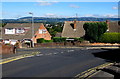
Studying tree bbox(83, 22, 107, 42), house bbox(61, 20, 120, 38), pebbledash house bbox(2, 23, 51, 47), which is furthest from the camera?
house bbox(61, 20, 120, 38)

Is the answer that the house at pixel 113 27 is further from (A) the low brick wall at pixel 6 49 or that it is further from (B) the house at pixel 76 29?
(A) the low brick wall at pixel 6 49

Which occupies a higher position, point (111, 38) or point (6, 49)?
point (111, 38)

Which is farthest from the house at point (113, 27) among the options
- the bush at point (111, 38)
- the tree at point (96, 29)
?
the tree at point (96, 29)

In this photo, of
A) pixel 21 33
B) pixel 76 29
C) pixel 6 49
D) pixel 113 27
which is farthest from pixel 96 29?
pixel 6 49

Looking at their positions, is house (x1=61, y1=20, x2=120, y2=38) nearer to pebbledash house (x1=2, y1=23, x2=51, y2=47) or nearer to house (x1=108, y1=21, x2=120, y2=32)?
house (x1=108, y1=21, x2=120, y2=32)

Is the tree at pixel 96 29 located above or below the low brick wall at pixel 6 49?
above

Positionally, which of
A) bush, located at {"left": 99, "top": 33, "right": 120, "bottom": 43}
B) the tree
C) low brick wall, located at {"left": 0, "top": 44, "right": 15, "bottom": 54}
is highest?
the tree

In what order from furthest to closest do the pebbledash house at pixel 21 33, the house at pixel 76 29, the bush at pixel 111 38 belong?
the house at pixel 76 29 < the pebbledash house at pixel 21 33 < the bush at pixel 111 38

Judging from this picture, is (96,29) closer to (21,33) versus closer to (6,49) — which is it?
(21,33)

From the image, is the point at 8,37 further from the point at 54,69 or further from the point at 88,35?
the point at 54,69

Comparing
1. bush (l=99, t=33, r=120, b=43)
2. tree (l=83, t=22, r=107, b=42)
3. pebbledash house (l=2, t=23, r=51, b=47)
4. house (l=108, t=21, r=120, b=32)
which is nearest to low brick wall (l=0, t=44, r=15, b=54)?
tree (l=83, t=22, r=107, b=42)

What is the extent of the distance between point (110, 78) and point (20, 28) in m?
56.6

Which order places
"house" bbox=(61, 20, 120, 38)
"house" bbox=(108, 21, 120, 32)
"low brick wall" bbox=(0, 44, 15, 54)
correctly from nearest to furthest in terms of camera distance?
"low brick wall" bbox=(0, 44, 15, 54)
"house" bbox=(61, 20, 120, 38)
"house" bbox=(108, 21, 120, 32)

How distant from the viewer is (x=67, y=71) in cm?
1738
